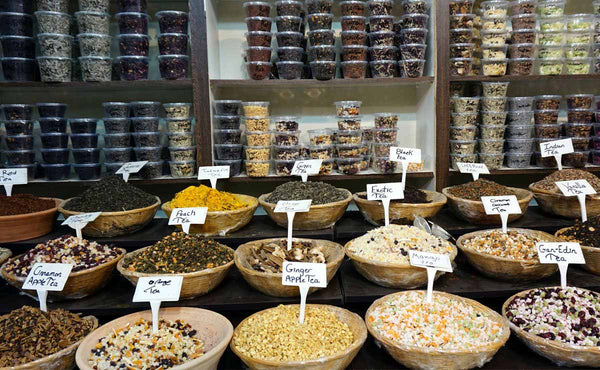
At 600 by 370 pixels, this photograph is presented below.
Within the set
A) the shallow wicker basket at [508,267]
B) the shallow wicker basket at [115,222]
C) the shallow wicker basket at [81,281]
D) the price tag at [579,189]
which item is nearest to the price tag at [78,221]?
the shallow wicker basket at [115,222]

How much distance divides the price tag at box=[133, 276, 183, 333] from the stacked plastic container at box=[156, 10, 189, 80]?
1355mm

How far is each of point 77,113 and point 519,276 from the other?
2.91m

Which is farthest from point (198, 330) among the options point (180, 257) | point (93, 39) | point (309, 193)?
point (93, 39)

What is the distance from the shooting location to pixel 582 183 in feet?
7.41

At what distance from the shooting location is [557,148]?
8.41ft

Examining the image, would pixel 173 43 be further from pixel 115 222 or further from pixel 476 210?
pixel 476 210

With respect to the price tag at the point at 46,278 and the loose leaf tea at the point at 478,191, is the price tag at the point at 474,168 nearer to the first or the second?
the loose leaf tea at the point at 478,191

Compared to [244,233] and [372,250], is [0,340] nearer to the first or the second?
[244,233]

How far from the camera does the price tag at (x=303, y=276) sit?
168 centimetres

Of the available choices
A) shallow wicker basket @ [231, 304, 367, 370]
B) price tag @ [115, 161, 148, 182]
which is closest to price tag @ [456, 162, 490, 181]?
shallow wicker basket @ [231, 304, 367, 370]

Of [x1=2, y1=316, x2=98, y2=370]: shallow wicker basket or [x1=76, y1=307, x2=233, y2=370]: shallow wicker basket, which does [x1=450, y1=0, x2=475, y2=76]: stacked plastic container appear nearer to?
[x1=76, y1=307, x2=233, y2=370]: shallow wicker basket

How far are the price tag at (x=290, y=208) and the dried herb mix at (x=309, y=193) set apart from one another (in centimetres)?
8

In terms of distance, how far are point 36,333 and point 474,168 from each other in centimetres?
232

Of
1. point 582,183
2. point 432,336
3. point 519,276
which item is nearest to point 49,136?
point 432,336
